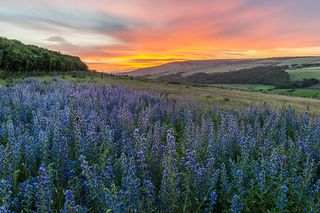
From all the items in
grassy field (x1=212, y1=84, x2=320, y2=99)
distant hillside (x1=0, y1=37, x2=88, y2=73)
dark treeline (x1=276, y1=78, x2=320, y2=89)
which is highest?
distant hillside (x1=0, y1=37, x2=88, y2=73)

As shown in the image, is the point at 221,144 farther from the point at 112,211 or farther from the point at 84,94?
the point at 84,94

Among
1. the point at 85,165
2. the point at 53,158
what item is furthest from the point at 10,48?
the point at 85,165

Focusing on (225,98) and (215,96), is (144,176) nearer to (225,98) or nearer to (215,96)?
(225,98)

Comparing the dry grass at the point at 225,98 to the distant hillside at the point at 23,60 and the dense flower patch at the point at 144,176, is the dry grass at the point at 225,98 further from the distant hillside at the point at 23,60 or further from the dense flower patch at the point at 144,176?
the dense flower patch at the point at 144,176

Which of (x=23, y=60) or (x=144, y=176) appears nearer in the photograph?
(x=144, y=176)

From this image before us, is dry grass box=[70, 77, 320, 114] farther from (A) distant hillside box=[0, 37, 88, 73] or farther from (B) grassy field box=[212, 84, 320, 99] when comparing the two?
(B) grassy field box=[212, 84, 320, 99]

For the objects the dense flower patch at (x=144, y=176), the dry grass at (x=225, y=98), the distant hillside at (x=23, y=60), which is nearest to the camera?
the dense flower patch at (x=144, y=176)

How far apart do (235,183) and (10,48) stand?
22335 mm

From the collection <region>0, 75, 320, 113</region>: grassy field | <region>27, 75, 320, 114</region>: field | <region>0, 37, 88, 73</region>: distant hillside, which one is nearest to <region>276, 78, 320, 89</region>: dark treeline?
<region>0, 75, 320, 113</region>: grassy field

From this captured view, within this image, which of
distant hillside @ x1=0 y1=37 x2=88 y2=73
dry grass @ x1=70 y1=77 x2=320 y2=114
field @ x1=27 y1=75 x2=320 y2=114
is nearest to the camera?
field @ x1=27 y1=75 x2=320 y2=114

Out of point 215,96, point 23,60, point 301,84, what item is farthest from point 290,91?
point 23,60

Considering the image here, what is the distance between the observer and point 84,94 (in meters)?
9.79

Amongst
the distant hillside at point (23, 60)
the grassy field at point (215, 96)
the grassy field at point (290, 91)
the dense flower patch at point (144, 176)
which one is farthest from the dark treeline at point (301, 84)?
the dense flower patch at point (144, 176)

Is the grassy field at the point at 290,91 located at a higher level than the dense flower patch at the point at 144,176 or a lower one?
lower
